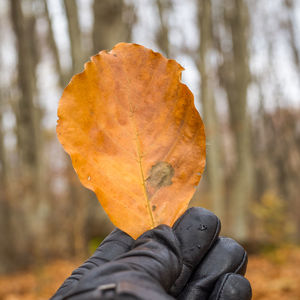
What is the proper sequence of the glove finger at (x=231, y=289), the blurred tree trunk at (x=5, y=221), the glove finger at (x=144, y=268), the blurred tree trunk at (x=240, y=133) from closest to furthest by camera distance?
the glove finger at (x=144, y=268) < the glove finger at (x=231, y=289) < the blurred tree trunk at (x=240, y=133) < the blurred tree trunk at (x=5, y=221)


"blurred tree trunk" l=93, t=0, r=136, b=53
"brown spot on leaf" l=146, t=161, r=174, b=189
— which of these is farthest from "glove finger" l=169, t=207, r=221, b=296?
"blurred tree trunk" l=93, t=0, r=136, b=53

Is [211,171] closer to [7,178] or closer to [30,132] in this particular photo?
[30,132]

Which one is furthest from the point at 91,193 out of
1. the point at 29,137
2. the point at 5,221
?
the point at 5,221

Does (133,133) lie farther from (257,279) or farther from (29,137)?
(257,279)

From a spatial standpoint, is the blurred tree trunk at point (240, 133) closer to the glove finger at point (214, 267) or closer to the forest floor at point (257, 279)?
the forest floor at point (257, 279)

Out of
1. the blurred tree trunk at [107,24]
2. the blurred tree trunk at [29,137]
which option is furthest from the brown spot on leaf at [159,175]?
the blurred tree trunk at [29,137]

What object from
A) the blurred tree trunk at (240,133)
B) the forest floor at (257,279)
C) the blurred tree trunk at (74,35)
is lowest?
the forest floor at (257,279)

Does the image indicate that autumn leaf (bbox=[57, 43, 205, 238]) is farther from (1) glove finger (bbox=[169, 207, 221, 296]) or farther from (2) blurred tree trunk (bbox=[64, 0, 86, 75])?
(2) blurred tree trunk (bbox=[64, 0, 86, 75])
